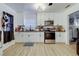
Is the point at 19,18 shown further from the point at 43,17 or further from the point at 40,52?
the point at 40,52

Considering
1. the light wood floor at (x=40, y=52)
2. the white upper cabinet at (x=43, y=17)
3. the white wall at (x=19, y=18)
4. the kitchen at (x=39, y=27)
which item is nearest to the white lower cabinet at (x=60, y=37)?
the kitchen at (x=39, y=27)

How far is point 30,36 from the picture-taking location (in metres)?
8.45

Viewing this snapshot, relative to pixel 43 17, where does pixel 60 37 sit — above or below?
below

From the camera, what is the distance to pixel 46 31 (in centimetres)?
857

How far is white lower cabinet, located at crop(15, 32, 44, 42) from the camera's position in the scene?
8.40 m

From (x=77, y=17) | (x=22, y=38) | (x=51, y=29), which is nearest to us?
(x=22, y=38)

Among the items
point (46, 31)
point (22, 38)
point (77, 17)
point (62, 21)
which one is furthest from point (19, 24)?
point (77, 17)

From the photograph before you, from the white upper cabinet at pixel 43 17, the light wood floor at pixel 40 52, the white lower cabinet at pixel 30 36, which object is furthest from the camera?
the white upper cabinet at pixel 43 17

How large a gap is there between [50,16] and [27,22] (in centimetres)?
161

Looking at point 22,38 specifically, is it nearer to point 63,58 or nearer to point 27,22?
point 27,22

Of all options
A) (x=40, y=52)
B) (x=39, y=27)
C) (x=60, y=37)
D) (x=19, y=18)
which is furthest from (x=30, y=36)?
(x=40, y=52)

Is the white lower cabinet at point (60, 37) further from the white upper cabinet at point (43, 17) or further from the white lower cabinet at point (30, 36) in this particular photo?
the white upper cabinet at point (43, 17)

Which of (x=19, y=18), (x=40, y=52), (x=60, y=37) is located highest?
(x=19, y=18)

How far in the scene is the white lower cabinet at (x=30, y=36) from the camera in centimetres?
840
